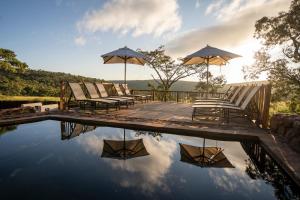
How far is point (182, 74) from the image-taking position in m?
24.0

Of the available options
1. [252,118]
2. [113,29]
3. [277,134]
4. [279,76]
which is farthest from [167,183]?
[279,76]

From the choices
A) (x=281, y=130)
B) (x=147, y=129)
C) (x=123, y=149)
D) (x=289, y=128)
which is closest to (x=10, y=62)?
(x=147, y=129)

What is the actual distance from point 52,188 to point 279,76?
49.1 feet

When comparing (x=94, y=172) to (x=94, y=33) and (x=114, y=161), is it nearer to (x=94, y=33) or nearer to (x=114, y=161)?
(x=114, y=161)

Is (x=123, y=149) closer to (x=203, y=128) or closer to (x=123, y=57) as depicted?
(x=203, y=128)

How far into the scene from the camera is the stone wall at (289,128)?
3.88m

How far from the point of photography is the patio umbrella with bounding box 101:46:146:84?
9828mm

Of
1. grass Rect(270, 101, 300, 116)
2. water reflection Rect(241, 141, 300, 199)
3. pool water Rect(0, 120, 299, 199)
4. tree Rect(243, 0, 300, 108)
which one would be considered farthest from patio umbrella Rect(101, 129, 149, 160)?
tree Rect(243, 0, 300, 108)

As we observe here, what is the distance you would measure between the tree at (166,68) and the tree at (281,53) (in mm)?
8315

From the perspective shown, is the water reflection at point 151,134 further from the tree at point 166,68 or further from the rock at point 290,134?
the tree at point 166,68

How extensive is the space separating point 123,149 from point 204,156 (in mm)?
1594

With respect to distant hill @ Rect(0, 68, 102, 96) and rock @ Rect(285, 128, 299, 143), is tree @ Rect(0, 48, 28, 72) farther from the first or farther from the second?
rock @ Rect(285, 128, 299, 143)

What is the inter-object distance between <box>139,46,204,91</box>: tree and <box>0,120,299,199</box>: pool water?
17.7 metres

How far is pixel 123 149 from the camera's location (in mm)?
4574
